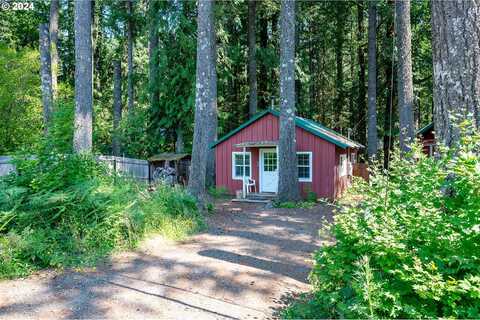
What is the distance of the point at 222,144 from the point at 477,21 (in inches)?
519

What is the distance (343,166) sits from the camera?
51.3ft

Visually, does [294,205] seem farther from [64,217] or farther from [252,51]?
[252,51]

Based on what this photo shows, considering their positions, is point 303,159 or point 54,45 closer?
point 303,159

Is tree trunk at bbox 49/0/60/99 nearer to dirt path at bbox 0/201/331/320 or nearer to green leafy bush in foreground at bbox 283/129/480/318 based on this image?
dirt path at bbox 0/201/331/320

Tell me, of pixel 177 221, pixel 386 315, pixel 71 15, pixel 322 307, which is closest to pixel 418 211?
pixel 386 315

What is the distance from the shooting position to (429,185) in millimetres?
2963

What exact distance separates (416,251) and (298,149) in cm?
1158

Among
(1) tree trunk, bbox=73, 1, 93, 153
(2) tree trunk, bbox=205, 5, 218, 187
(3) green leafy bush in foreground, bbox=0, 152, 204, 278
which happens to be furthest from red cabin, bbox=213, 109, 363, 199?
(3) green leafy bush in foreground, bbox=0, 152, 204, 278

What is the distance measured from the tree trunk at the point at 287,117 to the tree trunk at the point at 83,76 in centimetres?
612

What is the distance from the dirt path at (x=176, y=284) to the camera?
12.3ft

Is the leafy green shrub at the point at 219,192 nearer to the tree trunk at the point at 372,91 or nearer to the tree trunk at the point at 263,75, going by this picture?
the tree trunk at the point at 372,91

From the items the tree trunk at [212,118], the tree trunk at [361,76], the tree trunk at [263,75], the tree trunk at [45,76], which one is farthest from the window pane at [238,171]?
the tree trunk at [361,76]

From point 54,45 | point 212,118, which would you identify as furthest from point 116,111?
point 212,118

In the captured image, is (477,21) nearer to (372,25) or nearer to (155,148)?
(372,25)
